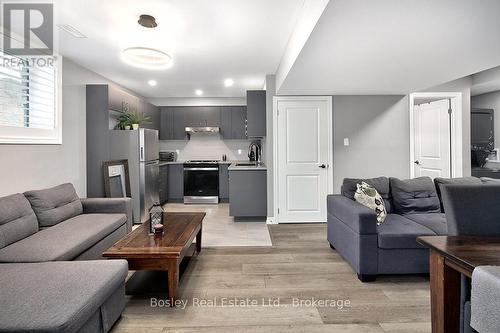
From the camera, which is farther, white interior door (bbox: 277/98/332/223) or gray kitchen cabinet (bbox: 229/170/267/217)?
gray kitchen cabinet (bbox: 229/170/267/217)

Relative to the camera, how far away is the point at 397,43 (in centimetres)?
239

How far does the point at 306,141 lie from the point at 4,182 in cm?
386

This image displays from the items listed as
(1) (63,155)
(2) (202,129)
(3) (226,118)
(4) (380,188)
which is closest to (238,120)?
(3) (226,118)

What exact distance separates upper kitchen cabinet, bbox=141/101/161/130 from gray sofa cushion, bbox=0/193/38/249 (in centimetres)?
331

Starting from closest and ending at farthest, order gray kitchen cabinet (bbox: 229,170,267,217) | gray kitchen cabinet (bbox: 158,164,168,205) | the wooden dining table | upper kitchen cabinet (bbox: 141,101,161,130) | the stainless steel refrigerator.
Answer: the wooden dining table
the stainless steel refrigerator
gray kitchen cabinet (bbox: 229,170,267,217)
upper kitchen cabinet (bbox: 141,101,161,130)
gray kitchen cabinet (bbox: 158,164,168,205)

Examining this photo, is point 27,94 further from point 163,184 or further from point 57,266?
point 163,184

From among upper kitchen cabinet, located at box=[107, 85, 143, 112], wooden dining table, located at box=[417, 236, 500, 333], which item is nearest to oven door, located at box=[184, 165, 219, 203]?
upper kitchen cabinet, located at box=[107, 85, 143, 112]

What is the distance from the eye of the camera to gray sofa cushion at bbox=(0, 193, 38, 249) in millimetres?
2377

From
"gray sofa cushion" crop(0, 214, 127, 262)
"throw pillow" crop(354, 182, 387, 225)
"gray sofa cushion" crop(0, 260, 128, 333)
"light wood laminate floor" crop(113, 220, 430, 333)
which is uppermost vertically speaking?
"throw pillow" crop(354, 182, 387, 225)

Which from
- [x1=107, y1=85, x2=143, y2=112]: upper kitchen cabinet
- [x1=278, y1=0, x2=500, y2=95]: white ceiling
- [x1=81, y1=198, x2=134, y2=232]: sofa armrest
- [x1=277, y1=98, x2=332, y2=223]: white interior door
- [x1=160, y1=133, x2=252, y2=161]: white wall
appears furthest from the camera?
[x1=160, y1=133, x2=252, y2=161]: white wall

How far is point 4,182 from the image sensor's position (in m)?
2.84

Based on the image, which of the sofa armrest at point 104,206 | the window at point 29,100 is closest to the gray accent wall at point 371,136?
the sofa armrest at point 104,206

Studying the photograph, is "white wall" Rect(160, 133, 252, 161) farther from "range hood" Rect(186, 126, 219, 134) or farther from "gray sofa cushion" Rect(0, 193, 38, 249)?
"gray sofa cushion" Rect(0, 193, 38, 249)

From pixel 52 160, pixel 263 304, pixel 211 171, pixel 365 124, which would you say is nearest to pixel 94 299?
pixel 263 304
